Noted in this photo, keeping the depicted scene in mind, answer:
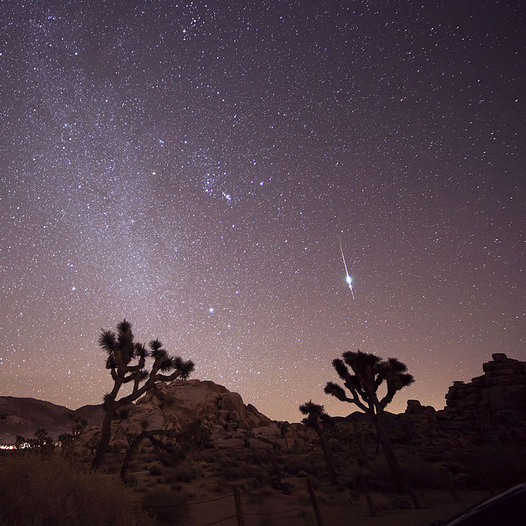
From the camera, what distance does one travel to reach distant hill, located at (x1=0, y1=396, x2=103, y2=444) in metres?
90.6

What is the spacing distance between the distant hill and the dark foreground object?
10426cm

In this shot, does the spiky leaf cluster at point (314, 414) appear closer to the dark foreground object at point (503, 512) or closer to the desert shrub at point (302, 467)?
the desert shrub at point (302, 467)

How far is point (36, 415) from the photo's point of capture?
109 m

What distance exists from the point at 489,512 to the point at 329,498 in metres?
17.1

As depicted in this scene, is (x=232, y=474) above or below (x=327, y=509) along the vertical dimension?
above

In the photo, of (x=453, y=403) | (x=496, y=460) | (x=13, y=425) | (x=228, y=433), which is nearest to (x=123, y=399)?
(x=496, y=460)

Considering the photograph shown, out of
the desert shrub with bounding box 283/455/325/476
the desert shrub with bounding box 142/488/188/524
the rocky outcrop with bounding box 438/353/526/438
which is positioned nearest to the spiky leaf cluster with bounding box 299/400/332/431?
the desert shrub with bounding box 283/455/325/476

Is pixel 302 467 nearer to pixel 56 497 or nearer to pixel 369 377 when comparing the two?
pixel 369 377

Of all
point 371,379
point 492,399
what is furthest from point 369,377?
point 492,399

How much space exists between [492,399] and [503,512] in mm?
47877

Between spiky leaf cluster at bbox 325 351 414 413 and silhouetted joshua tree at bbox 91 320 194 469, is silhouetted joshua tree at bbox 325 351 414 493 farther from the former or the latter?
silhouetted joshua tree at bbox 91 320 194 469

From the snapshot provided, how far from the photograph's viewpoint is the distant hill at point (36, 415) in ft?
297

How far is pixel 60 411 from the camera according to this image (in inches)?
4673

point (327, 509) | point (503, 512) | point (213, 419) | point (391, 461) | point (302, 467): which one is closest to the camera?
point (503, 512)
